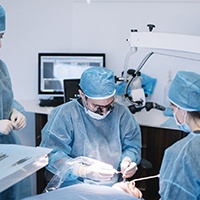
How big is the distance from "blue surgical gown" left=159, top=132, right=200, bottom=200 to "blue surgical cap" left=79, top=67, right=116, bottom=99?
54 cm

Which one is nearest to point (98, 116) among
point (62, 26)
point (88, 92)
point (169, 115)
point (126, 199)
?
point (88, 92)

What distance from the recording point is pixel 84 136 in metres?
1.75

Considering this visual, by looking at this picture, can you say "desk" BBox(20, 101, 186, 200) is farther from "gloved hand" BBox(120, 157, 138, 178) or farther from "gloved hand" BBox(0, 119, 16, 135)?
"gloved hand" BBox(0, 119, 16, 135)

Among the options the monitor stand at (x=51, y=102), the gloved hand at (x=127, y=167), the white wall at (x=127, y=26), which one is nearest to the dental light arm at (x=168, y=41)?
the gloved hand at (x=127, y=167)

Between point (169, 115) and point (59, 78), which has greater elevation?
point (59, 78)

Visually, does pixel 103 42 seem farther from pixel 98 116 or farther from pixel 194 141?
pixel 194 141

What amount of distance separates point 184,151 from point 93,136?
25.6 inches

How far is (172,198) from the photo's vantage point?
48.6 inches

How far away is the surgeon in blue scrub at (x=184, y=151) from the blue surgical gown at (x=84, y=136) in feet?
1.68

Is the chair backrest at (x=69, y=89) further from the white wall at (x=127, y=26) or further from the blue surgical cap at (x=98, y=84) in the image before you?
the blue surgical cap at (x=98, y=84)

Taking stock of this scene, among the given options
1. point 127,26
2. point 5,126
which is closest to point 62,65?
point 127,26

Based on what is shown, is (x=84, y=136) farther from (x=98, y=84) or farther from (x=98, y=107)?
(x=98, y=84)

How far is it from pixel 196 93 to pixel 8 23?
1941 mm

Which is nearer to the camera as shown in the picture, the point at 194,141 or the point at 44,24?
the point at 194,141
